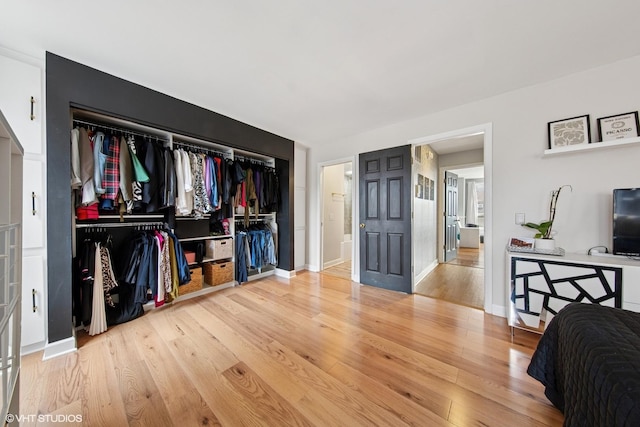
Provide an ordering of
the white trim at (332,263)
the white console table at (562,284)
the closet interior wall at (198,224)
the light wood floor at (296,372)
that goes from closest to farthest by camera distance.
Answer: the light wood floor at (296,372) → the white console table at (562,284) → the closet interior wall at (198,224) → the white trim at (332,263)

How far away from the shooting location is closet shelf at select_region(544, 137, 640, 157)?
67.1 inches

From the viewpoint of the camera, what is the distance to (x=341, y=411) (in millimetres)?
1198

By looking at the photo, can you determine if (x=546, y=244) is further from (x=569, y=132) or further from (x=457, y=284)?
(x=457, y=284)

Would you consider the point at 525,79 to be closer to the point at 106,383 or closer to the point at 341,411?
the point at 341,411

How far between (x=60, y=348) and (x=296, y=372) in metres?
1.84

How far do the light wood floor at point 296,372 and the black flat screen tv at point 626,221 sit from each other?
0.97 metres

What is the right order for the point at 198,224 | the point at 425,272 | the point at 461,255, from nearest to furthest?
1. the point at 198,224
2. the point at 425,272
3. the point at 461,255

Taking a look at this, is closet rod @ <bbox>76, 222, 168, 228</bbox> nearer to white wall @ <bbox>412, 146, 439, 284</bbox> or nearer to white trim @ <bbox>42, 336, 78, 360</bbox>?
white trim @ <bbox>42, 336, 78, 360</bbox>

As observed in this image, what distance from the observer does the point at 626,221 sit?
5.58ft

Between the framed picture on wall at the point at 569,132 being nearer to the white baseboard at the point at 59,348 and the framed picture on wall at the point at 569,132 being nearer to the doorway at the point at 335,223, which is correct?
the doorway at the point at 335,223

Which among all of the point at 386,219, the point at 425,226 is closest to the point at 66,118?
the point at 386,219

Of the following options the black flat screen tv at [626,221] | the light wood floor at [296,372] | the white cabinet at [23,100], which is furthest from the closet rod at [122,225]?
the black flat screen tv at [626,221]

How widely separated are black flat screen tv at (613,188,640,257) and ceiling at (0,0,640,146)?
3.66ft

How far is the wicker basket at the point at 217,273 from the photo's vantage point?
9.70ft
